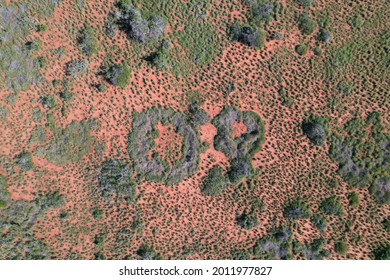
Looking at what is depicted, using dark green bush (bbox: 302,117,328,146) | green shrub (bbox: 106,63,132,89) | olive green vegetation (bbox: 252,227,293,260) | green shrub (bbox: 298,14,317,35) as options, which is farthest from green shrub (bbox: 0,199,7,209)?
green shrub (bbox: 298,14,317,35)

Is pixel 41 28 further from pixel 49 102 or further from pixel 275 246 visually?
pixel 275 246

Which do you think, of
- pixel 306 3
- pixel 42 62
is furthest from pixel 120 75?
pixel 306 3

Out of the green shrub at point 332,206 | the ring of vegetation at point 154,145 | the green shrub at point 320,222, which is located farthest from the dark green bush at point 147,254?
the green shrub at point 332,206

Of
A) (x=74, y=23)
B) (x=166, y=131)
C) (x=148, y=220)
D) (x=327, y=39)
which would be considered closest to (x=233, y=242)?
(x=148, y=220)

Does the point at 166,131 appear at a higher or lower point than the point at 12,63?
lower

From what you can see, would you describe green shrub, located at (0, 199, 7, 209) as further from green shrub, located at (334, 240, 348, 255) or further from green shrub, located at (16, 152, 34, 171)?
green shrub, located at (334, 240, 348, 255)

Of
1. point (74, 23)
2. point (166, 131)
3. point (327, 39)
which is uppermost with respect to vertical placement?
point (74, 23)
